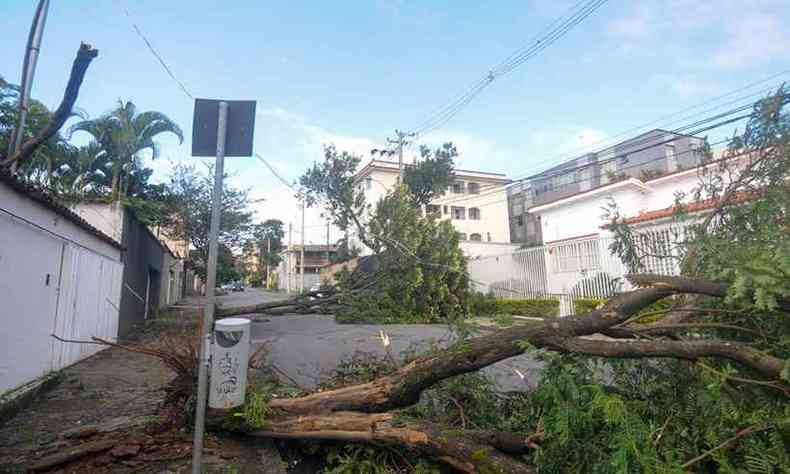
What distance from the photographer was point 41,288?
5.18 m

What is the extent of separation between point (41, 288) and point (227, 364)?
3944mm

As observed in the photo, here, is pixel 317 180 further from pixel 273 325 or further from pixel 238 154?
pixel 238 154

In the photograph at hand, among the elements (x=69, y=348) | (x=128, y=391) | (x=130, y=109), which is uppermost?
(x=130, y=109)

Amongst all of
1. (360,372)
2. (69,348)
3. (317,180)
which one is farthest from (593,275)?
(317,180)

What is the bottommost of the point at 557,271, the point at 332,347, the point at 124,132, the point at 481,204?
the point at 332,347

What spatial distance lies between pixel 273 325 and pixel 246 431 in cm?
1033

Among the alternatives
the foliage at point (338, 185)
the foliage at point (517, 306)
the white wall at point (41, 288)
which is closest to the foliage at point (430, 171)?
the foliage at point (338, 185)

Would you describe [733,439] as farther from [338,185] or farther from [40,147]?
[338,185]

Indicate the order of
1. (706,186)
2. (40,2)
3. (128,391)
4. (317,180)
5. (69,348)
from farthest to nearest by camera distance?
(317,180)
(69,348)
(128,391)
(40,2)
(706,186)

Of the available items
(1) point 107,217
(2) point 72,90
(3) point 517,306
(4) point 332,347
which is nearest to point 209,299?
(2) point 72,90

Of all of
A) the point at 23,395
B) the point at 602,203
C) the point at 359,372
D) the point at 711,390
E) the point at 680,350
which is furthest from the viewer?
the point at 602,203

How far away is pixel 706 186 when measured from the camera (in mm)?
4074

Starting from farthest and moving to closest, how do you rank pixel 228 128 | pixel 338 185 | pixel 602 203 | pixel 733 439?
pixel 338 185
pixel 602 203
pixel 228 128
pixel 733 439

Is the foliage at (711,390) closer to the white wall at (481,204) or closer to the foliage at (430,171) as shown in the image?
the foliage at (430,171)
